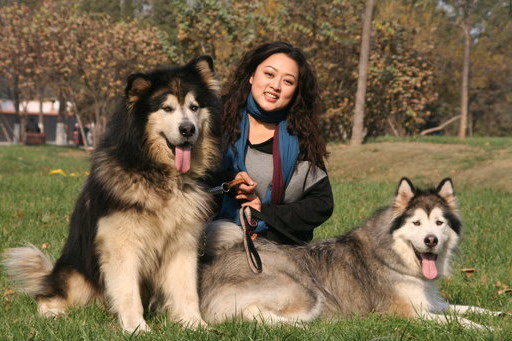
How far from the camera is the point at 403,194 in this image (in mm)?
4996

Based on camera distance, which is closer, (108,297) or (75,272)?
(108,297)

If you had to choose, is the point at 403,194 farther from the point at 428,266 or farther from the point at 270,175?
the point at 270,175

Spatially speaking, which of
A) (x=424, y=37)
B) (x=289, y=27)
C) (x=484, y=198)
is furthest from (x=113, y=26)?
(x=484, y=198)

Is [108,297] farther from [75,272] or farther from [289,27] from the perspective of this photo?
[289,27]

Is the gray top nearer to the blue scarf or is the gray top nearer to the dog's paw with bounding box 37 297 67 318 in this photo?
the blue scarf

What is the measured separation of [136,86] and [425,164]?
659 inches

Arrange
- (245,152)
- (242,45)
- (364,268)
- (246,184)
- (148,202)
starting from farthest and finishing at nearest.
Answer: (242,45) → (245,152) → (246,184) → (364,268) → (148,202)

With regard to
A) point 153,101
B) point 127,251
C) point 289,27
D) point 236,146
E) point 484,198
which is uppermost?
point 289,27

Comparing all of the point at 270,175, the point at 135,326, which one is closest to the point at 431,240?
the point at 270,175

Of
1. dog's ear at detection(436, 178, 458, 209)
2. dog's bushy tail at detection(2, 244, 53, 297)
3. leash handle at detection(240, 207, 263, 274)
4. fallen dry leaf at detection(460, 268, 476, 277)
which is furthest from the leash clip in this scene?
fallen dry leaf at detection(460, 268, 476, 277)

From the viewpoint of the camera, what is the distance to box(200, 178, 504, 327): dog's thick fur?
181 inches

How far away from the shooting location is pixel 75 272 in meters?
4.73

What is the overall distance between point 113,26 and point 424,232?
32.2m

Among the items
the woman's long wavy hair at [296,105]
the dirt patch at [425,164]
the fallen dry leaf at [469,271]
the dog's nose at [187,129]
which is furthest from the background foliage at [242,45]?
the dog's nose at [187,129]
